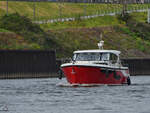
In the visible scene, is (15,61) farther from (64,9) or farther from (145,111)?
(64,9)

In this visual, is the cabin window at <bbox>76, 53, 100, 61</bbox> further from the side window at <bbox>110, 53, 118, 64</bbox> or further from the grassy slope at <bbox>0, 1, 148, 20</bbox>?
the grassy slope at <bbox>0, 1, 148, 20</bbox>

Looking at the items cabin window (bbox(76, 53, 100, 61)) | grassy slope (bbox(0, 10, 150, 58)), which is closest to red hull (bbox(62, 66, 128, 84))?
cabin window (bbox(76, 53, 100, 61))

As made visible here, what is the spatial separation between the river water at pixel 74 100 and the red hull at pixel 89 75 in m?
1.29

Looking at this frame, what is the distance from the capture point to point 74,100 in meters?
54.5

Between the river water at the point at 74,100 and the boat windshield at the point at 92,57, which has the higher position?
the boat windshield at the point at 92,57

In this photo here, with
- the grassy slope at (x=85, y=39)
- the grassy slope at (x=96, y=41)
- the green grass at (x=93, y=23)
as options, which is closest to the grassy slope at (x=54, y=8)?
the green grass at (x=93, y=23)

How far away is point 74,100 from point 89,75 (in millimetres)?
16248

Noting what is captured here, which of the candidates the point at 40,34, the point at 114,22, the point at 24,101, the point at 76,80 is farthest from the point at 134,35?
the point at 24,101

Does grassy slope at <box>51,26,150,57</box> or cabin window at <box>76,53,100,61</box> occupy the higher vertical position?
cabin window at <box>76,53,100,61</box>

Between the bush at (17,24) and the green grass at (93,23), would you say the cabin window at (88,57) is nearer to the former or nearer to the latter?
the bush at (17,24)

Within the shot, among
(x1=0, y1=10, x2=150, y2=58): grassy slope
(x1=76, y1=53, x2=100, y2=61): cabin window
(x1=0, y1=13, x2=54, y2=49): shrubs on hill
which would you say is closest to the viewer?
(x1=76, y1=53, x2=100, y2=61): cabin window

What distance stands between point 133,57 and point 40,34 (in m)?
15.4

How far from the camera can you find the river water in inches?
1879

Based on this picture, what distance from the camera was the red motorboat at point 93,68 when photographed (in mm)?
70312
